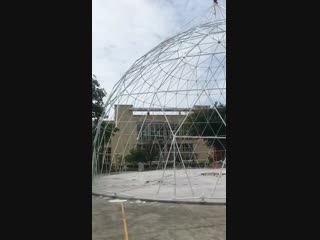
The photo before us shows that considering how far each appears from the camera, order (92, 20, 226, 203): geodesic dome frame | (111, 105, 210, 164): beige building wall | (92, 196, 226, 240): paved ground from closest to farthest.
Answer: (92, 196, 226, 240): paved ground < (92, 20, 226, 203): geodesic dome frame < (111, 105, 210, 164): beige building wall

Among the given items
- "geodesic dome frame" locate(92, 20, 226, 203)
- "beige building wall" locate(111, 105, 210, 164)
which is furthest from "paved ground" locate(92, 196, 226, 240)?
"beige building wall" locate(111, 105, 210, 164)

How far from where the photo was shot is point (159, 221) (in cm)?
1098

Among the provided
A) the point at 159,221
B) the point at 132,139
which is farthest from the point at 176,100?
the point at 159,221

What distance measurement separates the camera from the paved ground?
30.5ft

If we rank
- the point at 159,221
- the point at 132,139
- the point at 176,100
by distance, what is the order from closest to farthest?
the point at 159,221 → the point at 176,100 → the point at 132,139

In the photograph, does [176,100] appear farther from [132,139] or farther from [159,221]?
[159,221]

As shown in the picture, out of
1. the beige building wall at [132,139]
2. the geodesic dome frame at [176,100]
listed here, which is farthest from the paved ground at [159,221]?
the beige building wall at [132,139]

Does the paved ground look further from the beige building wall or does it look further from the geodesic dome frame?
the beige building wall
